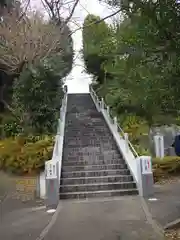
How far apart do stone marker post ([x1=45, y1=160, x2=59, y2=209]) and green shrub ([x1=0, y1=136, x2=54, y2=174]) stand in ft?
8.46

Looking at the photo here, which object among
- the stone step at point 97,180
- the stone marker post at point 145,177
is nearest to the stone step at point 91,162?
the stone step at point 97,180

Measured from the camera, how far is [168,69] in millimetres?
4762

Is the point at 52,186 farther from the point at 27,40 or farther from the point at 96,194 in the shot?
the point at 27,40

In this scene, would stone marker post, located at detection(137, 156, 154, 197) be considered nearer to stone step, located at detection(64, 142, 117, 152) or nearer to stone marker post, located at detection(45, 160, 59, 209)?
stone marker post, located at detection(45, 160, 59, 209)

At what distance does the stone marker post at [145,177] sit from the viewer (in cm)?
954

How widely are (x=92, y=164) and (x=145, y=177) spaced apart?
256 cm

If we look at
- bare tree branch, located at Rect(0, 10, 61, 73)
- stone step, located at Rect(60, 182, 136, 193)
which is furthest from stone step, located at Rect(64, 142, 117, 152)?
bare tree branch, located at Rect(0, 10, 61, 73)

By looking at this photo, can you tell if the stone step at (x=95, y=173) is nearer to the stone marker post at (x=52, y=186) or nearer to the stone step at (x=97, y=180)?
the stone step at (x=97, y=180)

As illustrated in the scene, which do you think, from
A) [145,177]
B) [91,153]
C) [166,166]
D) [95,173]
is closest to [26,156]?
[91,153]

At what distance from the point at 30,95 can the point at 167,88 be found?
10469mm

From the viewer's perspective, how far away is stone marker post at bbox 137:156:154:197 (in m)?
9.54

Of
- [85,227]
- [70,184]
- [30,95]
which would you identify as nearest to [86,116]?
[30,95]

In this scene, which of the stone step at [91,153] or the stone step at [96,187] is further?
the stone step at [91,153]

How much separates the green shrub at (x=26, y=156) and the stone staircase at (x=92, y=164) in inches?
31.0
